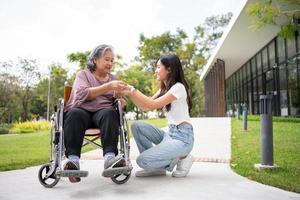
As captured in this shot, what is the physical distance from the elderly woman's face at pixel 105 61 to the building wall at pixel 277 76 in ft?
19.7

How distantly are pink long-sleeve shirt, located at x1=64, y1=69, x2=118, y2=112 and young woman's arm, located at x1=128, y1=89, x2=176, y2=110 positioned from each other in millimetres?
292

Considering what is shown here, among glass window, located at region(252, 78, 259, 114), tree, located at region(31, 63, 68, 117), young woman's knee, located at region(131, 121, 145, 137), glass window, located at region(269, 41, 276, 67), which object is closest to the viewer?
young woman's knee, located at region(131, 121, 145, 137)

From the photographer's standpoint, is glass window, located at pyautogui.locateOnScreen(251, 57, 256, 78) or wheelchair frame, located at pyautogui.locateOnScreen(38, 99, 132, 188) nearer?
wheelchair frame, located at pyautogui.locateOnScreen(38, 99, 132, 188)

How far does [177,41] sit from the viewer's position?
124ft

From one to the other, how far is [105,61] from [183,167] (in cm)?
125

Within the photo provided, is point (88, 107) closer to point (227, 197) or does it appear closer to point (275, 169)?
point (227, 197)

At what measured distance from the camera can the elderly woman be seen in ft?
9.66

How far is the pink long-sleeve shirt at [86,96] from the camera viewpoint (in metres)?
3.17

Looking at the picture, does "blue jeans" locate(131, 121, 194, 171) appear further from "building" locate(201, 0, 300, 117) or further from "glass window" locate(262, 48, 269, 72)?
"glass window" locate(262, 48, 269, 72)

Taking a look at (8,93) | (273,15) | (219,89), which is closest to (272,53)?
(219,89)

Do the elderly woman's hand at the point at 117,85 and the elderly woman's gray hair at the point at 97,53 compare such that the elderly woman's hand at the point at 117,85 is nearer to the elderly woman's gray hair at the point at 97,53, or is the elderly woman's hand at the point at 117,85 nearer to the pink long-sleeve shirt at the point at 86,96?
the pink long-sleeve shirt at the point at 86,96

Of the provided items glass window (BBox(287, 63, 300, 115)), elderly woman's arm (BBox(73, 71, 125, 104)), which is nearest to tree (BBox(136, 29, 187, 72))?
glass window (BBox(287, 63, 300, 115))

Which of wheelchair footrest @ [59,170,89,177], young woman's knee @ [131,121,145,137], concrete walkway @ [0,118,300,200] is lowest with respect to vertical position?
concrete walkway @ [0,118,300,200]

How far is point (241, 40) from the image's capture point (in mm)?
16141
